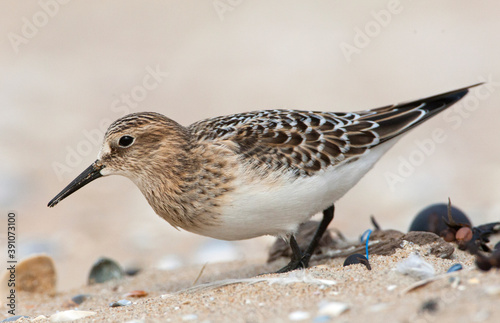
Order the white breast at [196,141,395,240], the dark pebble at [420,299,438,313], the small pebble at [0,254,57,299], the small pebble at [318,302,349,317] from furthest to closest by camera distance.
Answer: the small pebble at [0,254,57,299]
the white breast at [196,141,395,240]
the small pebble at [318,302,349,317]
the dark pebble at [420,299,438,313]

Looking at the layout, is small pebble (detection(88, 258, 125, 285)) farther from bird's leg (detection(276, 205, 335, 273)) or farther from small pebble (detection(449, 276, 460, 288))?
small pebble (detection(449, 276, 460, 288))

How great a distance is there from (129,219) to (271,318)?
17.7 feet

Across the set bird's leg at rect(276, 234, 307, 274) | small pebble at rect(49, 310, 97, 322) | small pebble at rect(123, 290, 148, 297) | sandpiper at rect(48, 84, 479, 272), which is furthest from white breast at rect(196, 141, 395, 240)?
small pebble at rect(49, 310, 97, 322)

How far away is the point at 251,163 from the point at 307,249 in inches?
40.5

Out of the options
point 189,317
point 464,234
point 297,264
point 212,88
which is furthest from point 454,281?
point 212,88

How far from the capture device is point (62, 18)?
44.5 ft

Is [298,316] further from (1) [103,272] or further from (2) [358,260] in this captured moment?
(1) [103,272]

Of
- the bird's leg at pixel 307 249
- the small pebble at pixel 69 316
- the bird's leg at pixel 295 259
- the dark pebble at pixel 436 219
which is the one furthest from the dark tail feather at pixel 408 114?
the small pebble at pixel 69 316

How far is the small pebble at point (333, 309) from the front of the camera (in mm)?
3131

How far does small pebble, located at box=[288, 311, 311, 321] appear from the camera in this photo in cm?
317

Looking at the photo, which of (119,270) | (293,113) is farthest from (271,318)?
(119,270)

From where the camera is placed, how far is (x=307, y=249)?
5246 mm

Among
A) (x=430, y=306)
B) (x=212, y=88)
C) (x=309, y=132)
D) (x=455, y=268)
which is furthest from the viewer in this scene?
(x=212, y=88)

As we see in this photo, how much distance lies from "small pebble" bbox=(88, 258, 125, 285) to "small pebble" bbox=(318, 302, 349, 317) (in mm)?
3018
